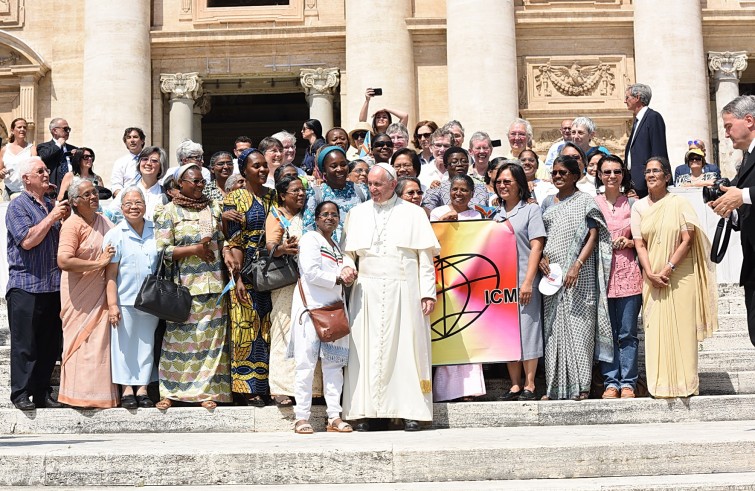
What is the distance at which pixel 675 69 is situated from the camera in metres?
19.3

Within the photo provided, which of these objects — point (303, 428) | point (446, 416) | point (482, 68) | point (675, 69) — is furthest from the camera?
point (675, 69)

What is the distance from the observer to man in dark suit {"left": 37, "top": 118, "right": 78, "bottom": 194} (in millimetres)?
13195

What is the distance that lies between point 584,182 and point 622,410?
3504 mm

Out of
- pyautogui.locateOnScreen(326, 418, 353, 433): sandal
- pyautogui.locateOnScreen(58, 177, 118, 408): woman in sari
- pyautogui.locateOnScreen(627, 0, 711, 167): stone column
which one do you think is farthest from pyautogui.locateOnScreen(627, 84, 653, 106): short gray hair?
pyautogui.locateOnScreen(627, 0, 711, 167): stone column

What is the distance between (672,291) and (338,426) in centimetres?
308

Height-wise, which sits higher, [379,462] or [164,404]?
[164,404]

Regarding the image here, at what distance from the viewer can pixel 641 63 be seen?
1964 cm

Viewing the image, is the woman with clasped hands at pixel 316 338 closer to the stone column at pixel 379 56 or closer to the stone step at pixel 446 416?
the stone step at pixel 446 416

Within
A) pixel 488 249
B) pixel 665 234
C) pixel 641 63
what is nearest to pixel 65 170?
pixel 488 249

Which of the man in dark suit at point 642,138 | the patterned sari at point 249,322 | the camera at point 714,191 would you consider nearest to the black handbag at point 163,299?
the patterned sari at point 249,322

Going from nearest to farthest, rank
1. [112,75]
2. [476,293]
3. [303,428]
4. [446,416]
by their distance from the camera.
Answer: [303,428] < [446,416] < [476,293] < [112,75]


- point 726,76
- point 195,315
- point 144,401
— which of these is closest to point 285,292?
point 195,315

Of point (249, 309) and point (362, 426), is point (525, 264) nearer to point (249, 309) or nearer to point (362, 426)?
point (362, 426)

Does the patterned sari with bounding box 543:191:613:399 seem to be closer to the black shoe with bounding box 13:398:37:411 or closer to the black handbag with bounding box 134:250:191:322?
the black handbag with bounding box 134:250:191:322
